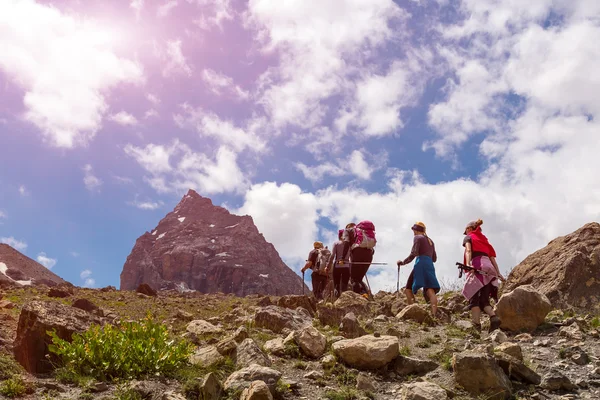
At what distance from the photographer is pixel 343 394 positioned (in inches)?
261

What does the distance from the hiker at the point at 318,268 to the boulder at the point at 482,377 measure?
1193 cm

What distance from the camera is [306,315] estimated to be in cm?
1179

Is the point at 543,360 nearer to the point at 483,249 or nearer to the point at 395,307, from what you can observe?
the point at 483,249

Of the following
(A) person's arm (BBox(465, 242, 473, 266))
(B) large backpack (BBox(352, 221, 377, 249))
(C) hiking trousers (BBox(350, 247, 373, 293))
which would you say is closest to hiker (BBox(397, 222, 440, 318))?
(A) person's arm (BBox(465, 242, 473, 266))

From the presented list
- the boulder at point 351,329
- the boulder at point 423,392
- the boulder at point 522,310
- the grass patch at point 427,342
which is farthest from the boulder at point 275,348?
the boulder at point 522,310

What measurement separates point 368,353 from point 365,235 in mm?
9981

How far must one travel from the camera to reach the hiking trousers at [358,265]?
17.3 meters

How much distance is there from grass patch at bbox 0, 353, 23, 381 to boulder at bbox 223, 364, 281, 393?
3.12 metres

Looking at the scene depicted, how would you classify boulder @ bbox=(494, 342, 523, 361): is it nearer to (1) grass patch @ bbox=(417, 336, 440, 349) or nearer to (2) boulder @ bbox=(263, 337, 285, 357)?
(1) grass patch @ bbox=(417, 336, 440, 349)

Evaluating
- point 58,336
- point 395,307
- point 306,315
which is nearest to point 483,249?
point 395,307

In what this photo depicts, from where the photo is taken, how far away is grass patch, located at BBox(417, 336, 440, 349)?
30.1 ft

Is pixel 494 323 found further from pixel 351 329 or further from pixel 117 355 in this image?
pixel 117 355

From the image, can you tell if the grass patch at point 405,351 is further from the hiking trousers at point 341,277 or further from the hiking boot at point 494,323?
the hiking trousers at point 341,277

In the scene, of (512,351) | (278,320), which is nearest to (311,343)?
(278,320)
